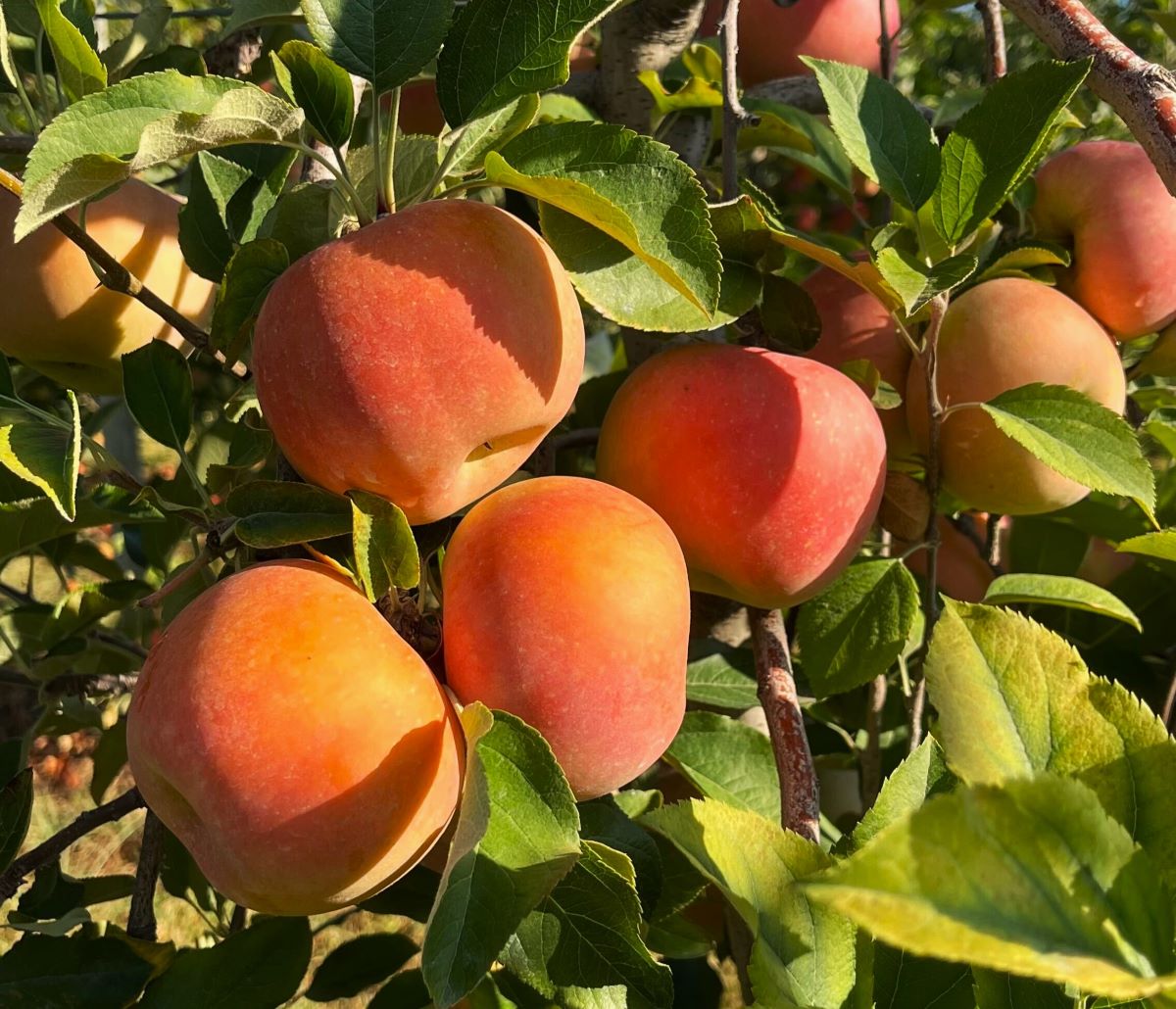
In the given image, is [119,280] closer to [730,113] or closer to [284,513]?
[284,513]

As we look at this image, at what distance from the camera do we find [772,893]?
18.8 inches

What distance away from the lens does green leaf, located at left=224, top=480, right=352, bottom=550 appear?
0.59 m

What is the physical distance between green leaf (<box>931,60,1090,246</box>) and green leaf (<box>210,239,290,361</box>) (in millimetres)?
479

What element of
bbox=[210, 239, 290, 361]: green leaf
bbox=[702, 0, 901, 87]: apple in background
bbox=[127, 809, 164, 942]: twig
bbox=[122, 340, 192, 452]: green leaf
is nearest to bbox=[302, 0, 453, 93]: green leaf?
bbox=[210, 239, 290, 361]: green leaf

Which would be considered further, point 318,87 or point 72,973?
point 72,973

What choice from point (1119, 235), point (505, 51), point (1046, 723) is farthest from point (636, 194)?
point (1119, 235)

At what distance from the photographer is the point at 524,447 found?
2.16ft

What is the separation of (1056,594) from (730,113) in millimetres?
462

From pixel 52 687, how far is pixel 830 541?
81 cm

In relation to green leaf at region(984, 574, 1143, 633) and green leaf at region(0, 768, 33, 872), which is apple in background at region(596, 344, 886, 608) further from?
green leaf at region(0, 768, 33, 872)

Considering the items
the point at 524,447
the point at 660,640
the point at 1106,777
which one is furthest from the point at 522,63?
the point at 1106,777

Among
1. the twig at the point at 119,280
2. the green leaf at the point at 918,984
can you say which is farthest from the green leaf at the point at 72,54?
the green leaf at the point at 918,984

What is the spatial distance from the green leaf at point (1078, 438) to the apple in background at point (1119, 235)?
0.88 feet

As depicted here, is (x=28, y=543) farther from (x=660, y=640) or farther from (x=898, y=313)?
(x=898, y=313)
